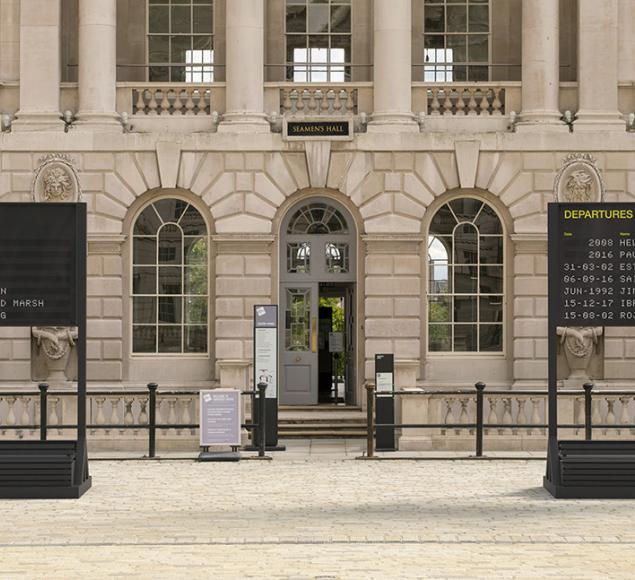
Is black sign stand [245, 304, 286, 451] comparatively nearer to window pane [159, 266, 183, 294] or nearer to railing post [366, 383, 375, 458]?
railing post [366, 383, 375, 458]

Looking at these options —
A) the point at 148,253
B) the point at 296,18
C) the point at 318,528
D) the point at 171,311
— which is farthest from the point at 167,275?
the point at 318,528

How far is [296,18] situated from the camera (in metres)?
34.7

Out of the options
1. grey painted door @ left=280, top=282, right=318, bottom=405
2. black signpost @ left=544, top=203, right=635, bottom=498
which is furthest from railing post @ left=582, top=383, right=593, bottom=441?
grey painted door @ left=280, top=282, right=318, bottom=405

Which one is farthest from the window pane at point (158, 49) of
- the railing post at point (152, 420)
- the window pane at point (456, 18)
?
the railing post at point (152, 420)

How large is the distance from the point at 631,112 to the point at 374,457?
10607 millimetres

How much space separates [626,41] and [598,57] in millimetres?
780

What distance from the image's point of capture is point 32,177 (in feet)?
107

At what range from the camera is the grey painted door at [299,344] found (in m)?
33.3

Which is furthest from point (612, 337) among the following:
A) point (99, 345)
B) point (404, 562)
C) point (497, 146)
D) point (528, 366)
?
point (404, 562)

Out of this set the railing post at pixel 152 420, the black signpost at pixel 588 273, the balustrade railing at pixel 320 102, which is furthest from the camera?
the balustrade railing at pixel 320 102

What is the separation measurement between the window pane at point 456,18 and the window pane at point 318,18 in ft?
8.38

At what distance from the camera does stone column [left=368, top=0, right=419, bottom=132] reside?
108ft

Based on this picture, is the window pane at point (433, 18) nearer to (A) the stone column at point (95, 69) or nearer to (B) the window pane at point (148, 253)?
(A) the stone column at point (95, 69)

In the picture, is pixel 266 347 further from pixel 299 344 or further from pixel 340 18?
pixel 340 18
